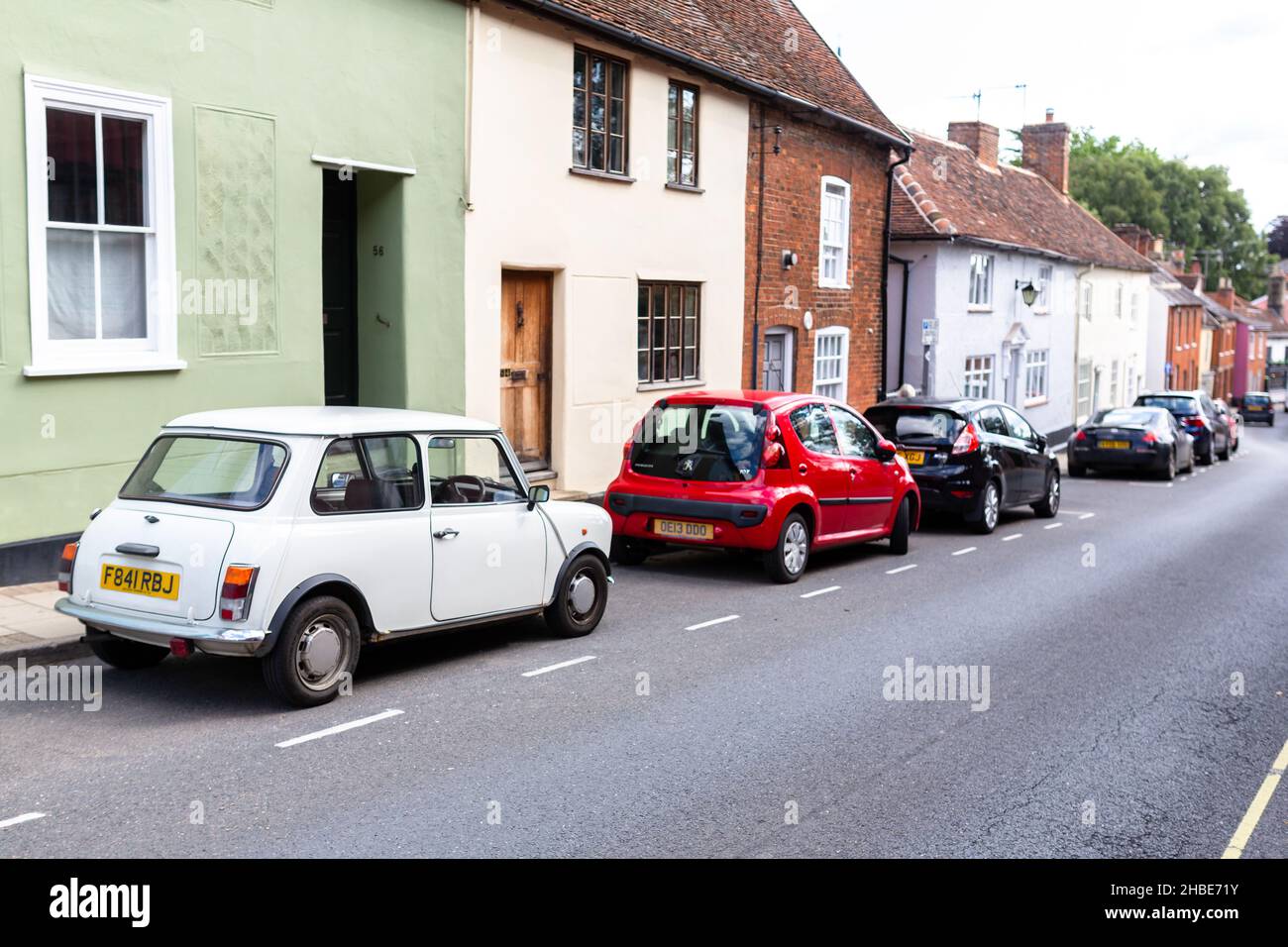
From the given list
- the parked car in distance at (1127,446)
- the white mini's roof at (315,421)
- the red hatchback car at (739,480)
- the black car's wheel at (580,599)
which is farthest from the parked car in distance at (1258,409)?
the white mini's roof at (315,421)

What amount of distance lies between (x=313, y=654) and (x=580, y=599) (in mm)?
2546

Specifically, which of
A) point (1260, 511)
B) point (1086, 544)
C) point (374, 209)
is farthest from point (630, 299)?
point (1260, 511)

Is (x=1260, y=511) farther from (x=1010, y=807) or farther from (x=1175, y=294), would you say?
(x=1175, y=294)

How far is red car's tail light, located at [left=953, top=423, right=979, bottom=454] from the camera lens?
52.2 feet

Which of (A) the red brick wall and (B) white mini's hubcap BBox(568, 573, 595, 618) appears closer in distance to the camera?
Result: (B) white mini's hubcap BBox(568, 573, 595, 618)

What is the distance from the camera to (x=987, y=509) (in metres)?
16.0

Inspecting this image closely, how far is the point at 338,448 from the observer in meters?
7.51

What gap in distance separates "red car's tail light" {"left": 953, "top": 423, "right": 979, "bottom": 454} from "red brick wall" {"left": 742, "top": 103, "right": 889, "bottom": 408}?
427 centimetres

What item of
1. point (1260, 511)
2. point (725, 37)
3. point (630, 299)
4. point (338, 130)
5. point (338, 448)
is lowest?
point (1260, 511)

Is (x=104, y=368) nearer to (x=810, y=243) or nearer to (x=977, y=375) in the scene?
(x=810, y=243)

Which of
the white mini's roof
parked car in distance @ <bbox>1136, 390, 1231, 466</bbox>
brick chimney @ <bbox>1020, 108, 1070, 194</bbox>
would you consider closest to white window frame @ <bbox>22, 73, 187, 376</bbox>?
the white mini's roof

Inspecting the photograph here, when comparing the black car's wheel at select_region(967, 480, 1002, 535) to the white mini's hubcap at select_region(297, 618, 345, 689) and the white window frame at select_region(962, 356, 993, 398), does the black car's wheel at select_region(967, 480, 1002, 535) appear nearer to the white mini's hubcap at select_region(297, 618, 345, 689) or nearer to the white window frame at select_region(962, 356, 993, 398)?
the white mini's hubcap at select_region(297, 618, 345, 689)

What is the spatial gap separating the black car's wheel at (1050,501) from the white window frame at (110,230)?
12110 millimetres

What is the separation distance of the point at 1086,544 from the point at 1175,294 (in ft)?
172
